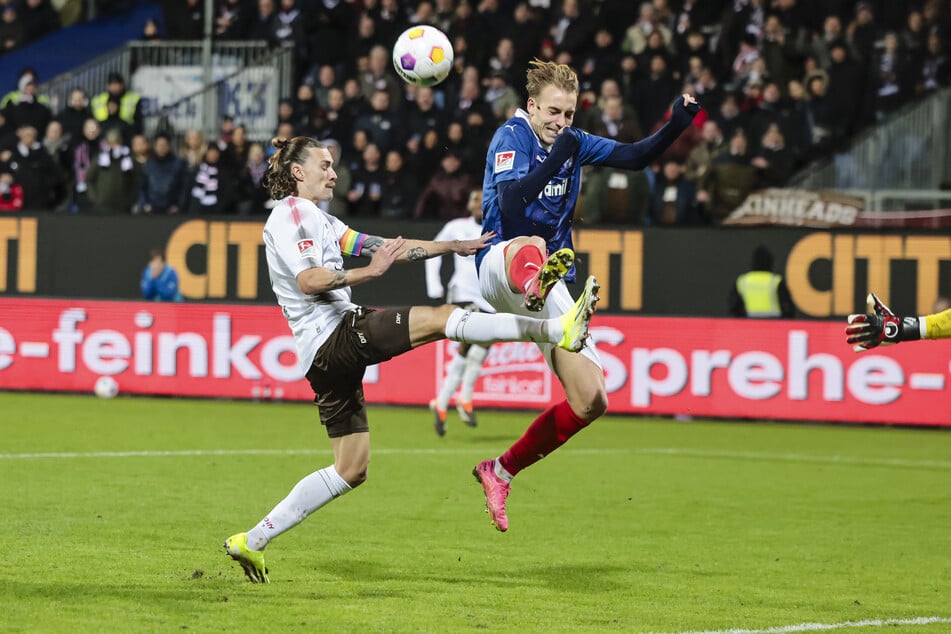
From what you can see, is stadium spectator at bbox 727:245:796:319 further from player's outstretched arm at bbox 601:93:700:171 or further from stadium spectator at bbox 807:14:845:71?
player's outstretched arm at bbox 601:93:700:171

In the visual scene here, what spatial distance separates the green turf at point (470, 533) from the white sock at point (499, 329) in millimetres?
1261

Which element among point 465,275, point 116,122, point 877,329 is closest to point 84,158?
point 116,122

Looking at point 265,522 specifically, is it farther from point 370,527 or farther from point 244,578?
point 370,527

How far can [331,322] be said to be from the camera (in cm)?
738

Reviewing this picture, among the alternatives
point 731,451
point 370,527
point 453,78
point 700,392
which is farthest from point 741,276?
point 370,527

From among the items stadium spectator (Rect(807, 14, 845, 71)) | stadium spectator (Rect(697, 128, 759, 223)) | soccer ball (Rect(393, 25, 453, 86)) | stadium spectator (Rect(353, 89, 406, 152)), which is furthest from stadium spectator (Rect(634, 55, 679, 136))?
soccer ball (Rect(393, 25, 453, 86))

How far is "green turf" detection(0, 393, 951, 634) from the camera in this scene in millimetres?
6914

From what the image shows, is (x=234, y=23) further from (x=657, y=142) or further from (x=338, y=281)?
(x=338, y=281)

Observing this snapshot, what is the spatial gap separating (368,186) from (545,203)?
38.8ft

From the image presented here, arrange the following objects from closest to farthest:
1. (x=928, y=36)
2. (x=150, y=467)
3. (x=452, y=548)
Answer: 1. (x=452, y=548)
2. (x=150, y=467)
3. (x=928, y=36)

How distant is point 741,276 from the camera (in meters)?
18.1

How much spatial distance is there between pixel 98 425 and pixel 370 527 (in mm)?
6482

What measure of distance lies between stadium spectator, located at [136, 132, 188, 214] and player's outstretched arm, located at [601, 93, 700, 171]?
12.9 m

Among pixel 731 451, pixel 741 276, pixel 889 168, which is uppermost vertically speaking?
pixel 889 168
